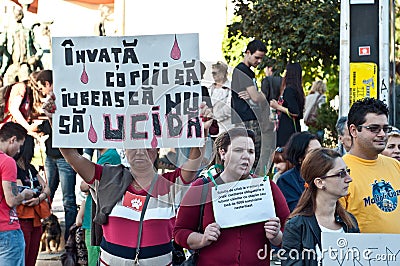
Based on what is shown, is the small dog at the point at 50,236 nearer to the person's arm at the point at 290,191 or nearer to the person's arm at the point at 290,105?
the person's arm at the point at 290,105

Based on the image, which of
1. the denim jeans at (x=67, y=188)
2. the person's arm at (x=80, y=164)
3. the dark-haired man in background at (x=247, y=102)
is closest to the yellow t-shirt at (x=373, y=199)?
the dark-haired man in background at (x=247, y=102)

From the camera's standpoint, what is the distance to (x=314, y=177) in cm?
572

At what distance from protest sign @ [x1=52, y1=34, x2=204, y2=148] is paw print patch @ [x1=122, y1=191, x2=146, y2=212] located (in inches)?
12.2

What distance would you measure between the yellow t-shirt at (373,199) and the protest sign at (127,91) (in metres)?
0.99

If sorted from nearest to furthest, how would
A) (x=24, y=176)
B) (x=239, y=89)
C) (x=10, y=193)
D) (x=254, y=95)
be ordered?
(x=239, y=89)
(x=254, y=95)
(x=10, y=193)
(x=24, y=176)

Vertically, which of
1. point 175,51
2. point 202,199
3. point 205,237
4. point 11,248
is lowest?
point 11,248

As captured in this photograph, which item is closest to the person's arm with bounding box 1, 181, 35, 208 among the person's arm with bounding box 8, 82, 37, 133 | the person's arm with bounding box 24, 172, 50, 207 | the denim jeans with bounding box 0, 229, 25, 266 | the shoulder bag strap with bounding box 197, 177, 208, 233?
the denim jeans with bounding box 0, 229, 25, 266

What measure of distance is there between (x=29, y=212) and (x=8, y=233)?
3.90 ft

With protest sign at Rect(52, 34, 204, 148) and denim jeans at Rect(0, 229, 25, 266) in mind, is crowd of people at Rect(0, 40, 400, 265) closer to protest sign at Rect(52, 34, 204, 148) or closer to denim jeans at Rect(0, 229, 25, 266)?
protest sign at Rect(52, 34, 204, 148)

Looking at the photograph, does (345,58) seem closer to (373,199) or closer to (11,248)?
(373,199)

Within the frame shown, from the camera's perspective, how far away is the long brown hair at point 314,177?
18.4 feet

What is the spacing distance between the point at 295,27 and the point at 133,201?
8.21 m

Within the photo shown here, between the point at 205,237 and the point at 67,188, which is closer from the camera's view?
the point at 205,237

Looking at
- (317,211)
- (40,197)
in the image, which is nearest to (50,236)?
(40,197)
